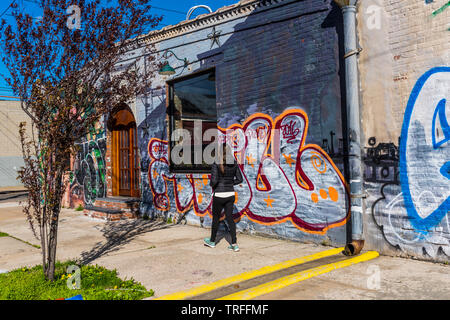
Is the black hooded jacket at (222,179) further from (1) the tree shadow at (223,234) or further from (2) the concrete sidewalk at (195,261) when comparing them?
(1) the tree shadow at (223,234)

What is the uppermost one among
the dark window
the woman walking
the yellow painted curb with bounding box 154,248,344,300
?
the dark window

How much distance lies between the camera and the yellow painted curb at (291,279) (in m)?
4.15

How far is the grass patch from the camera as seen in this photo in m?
4.27

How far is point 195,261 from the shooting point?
18.8ft

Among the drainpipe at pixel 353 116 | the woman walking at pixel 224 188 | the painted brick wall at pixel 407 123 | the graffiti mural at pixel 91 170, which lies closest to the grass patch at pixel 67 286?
the woman walking at pixel 224 188

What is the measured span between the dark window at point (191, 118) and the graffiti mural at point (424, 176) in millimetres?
4230

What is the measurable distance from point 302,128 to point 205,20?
11.4ft

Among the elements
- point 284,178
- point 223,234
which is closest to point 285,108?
point 284,178

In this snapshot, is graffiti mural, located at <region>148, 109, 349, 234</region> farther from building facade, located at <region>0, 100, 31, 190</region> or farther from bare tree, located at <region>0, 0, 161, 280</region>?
building facade, located at <region>0, 100, 31, 190</region>

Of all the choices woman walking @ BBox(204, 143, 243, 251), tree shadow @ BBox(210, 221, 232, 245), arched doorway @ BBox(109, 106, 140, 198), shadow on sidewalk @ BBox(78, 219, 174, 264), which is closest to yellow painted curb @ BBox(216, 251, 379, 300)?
woman walking @ BBox(204, 143, 243, 251)

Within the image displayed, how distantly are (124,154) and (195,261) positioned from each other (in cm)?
611

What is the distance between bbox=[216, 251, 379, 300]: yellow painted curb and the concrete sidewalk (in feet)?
0.33

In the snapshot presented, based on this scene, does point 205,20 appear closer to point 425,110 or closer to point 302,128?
point 302,128

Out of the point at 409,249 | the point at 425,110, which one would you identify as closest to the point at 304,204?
the point at 409,249
